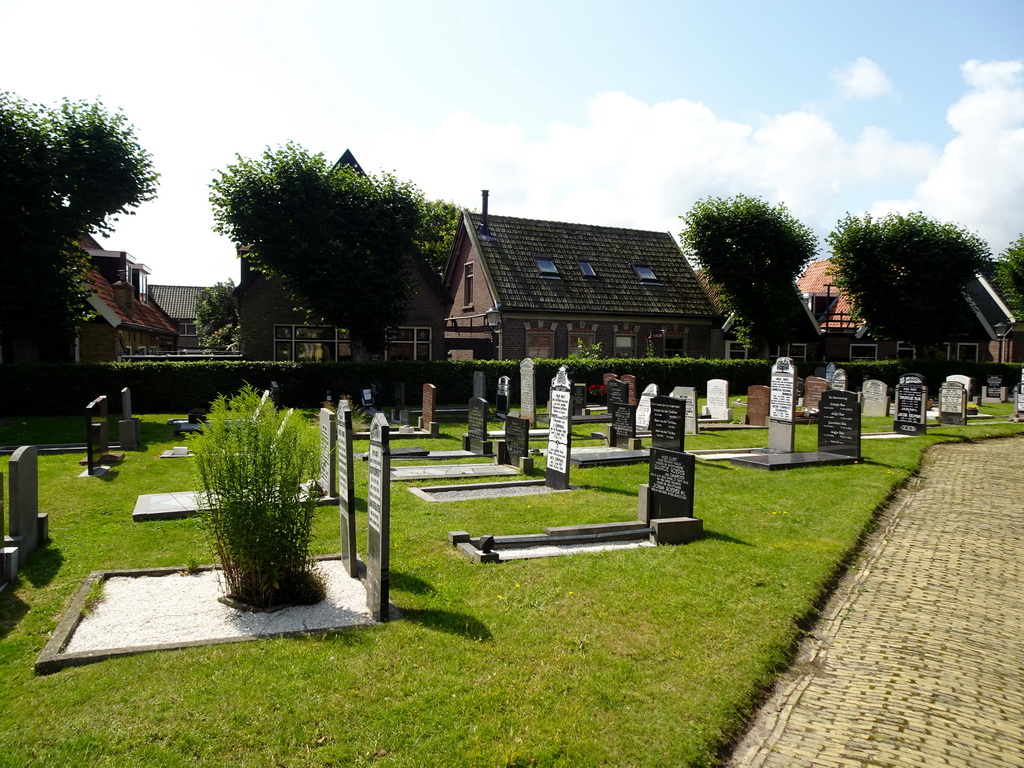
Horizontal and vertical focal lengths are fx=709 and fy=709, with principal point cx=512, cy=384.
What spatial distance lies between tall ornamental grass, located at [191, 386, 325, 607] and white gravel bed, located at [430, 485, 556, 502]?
14.8 ft

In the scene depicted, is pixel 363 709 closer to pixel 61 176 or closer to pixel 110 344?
pixel 61 176

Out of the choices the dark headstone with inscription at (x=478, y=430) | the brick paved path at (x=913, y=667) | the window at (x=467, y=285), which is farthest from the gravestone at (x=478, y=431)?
the window at (x=467, y=285)

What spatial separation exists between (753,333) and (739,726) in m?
32.3

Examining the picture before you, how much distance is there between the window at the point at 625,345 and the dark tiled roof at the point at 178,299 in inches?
2020

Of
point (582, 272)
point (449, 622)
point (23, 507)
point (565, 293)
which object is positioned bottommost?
point (449, 622)

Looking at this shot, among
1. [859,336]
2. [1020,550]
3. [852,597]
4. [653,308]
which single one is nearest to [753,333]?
[653,308]

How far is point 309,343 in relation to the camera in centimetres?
3225

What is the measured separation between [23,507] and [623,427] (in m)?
11.3

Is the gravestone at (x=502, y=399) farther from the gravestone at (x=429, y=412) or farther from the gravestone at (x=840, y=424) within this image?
the gravestone at (x=840, y=424)

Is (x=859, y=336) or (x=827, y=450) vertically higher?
(x=859, y=336)

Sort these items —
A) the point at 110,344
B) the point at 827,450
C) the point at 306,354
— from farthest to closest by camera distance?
the point at 306,354 < the point at 110,344 < the point at 827,450

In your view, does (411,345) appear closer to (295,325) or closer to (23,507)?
(295,325)

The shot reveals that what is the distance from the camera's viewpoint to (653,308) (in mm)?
33875

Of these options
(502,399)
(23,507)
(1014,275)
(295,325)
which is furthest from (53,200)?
(1014,275)
